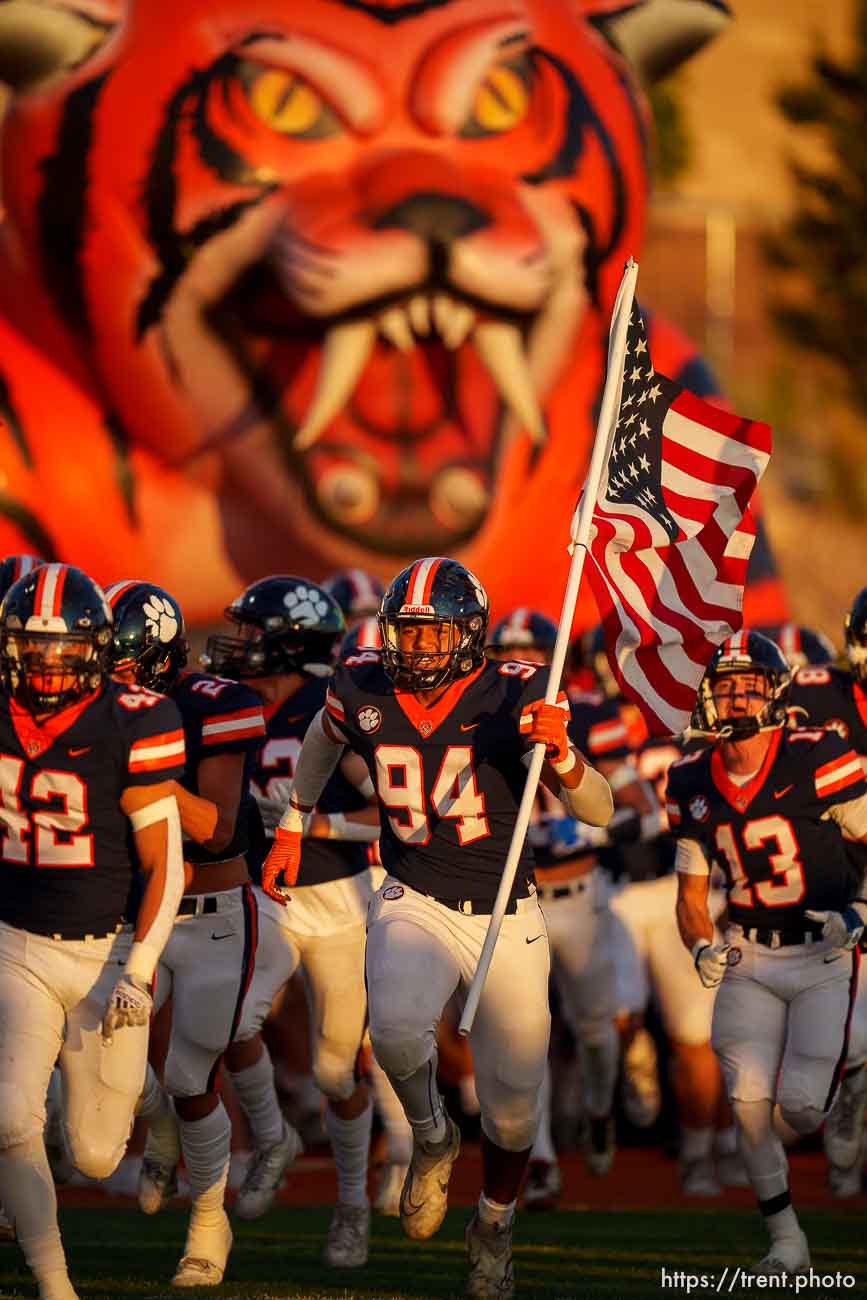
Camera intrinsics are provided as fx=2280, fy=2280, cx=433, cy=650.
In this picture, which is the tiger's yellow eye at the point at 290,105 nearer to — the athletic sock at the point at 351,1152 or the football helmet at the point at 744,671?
the football helmet at the point at 744,671

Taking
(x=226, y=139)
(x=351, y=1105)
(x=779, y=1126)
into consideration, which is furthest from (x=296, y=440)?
(x=779, y=1126)

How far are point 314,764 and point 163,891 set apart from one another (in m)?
1.08

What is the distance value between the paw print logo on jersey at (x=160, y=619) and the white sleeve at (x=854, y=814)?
2120 mm

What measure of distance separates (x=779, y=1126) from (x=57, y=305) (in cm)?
793

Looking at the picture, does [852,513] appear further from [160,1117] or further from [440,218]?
[160,1117]

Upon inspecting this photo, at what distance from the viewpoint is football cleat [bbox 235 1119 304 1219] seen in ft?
25.4

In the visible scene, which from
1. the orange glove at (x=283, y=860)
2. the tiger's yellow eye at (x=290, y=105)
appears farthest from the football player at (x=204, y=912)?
the tiger's yellow eye at (x=290, y=105)

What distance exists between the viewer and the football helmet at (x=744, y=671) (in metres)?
7.11

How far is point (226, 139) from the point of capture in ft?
42.4

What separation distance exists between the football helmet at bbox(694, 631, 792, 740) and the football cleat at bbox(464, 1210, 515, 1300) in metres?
1.72

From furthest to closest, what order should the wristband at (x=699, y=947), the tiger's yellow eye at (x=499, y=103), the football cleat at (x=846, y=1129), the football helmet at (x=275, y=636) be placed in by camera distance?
the tiger's yellow eye at (x=499, y=103)
the football cleat at (x=846, y=1129)
the football helmet at (x=275, y=636)
the wristband at (x=699, y=947)

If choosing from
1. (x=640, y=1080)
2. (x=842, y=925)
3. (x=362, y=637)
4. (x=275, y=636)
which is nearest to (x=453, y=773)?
(x=842, y=925)

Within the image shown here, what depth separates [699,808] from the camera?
718 cm

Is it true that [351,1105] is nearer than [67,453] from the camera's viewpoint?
Yes
